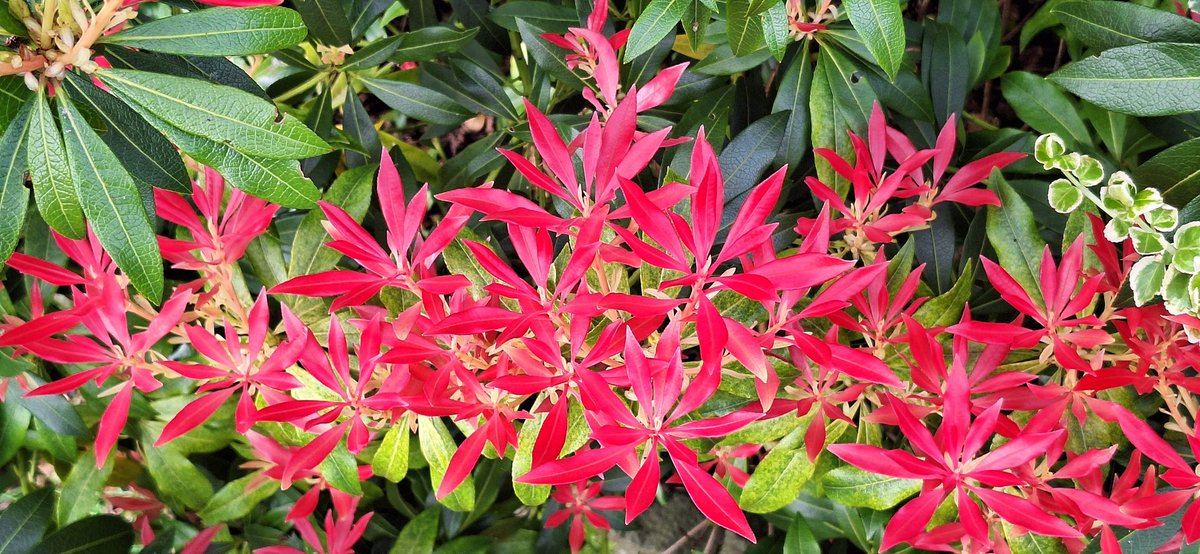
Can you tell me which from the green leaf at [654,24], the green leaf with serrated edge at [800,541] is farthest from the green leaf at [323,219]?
the green leaf with serrated edge at [800,541]

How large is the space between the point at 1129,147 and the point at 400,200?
3.51 ft

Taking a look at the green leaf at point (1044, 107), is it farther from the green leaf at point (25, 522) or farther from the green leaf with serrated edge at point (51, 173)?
the green leaf at point (25, 522)

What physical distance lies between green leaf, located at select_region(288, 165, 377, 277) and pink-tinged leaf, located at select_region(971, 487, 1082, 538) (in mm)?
790

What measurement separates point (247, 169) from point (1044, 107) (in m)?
1.06

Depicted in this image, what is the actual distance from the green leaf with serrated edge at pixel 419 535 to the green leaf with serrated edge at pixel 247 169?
0.70 m

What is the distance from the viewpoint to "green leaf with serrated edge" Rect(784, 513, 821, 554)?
1142 millimetres

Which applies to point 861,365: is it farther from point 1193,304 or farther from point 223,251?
point 223,251

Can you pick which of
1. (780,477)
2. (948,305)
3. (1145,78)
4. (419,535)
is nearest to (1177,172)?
(1145,78)

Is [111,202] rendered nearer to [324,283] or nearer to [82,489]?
[324,283]

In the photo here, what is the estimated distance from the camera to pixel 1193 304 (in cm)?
68

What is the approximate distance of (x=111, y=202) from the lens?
0.74m

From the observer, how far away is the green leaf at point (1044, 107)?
1.11m

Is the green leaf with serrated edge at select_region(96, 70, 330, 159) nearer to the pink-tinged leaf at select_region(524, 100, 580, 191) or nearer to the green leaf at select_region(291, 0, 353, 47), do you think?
the pink-tinged leaf at select_region(524, 100, 580, 191)

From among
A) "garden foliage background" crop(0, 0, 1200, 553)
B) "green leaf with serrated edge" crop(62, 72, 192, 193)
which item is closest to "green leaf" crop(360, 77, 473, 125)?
"garden foliage background" crop(0, 0, 1200, 553)
